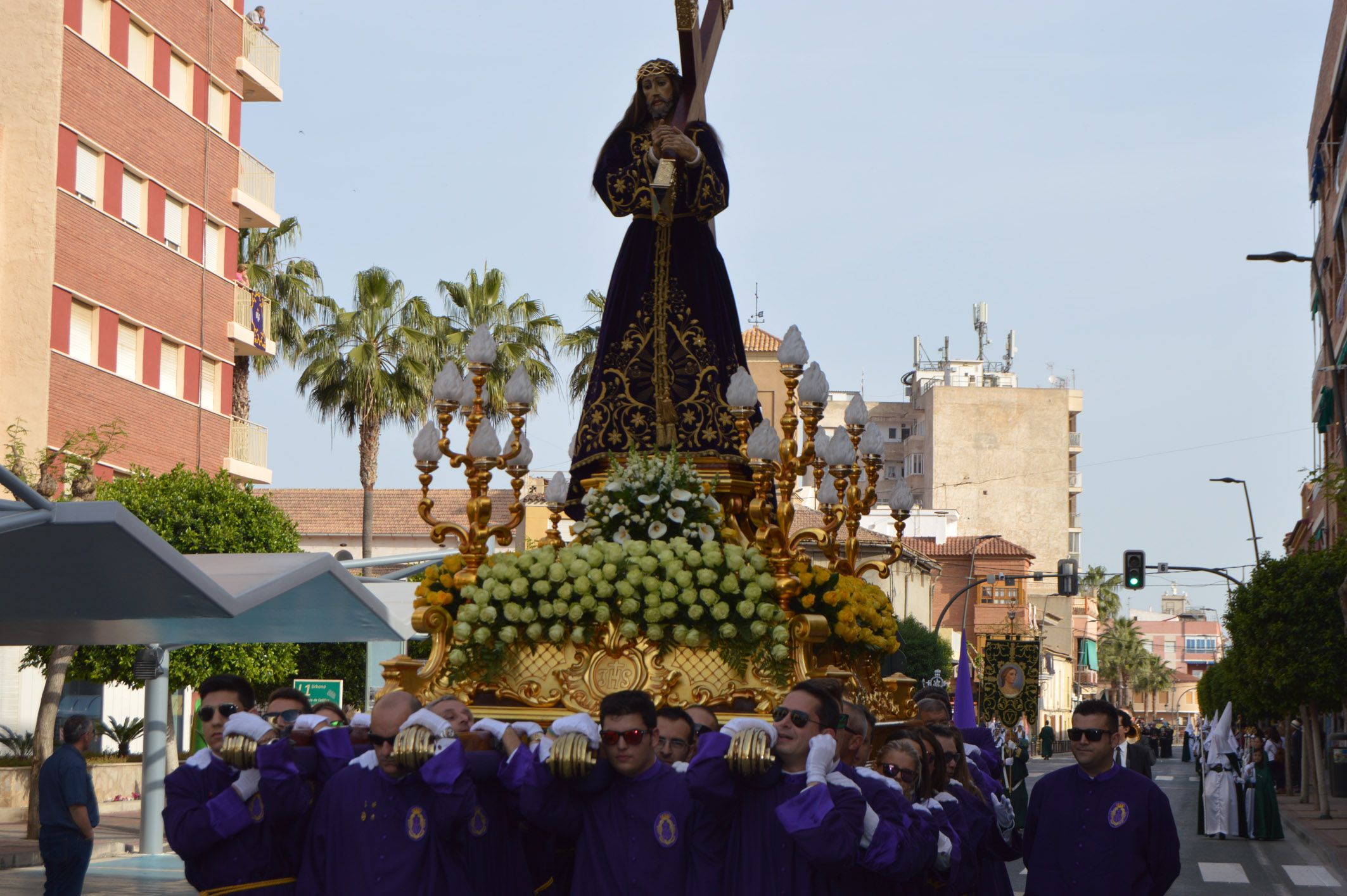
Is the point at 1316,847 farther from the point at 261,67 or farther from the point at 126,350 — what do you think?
the point at 261,67

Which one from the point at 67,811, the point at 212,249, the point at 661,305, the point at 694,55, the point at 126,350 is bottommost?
the point at 67,811

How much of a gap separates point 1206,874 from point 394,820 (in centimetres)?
1666

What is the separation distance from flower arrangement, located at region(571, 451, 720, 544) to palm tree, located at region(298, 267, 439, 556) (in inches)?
1218

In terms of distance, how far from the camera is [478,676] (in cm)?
872

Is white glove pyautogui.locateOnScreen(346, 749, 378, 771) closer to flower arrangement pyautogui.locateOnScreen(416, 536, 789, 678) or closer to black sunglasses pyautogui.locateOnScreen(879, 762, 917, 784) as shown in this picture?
black sunglasses pyautogui.locateOnScreen(879, 762, 917, 784)

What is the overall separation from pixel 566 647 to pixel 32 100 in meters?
24.7

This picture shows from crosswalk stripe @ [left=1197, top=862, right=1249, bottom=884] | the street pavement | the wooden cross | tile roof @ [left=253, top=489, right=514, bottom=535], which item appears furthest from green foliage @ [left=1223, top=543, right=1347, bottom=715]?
tile roof @ [left=253, top=489, right=514, bottom=535]

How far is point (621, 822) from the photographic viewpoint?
6.14m

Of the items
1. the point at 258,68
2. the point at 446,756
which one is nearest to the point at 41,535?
the point at 446,756

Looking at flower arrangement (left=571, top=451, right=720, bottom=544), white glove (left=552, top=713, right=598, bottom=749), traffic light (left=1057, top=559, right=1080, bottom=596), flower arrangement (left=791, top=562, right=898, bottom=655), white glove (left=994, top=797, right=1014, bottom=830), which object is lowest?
white glove (left=994, top=797, right=1014, bottom=830)

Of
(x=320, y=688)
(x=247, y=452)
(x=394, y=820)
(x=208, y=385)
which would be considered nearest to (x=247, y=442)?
(x=247, y=452)

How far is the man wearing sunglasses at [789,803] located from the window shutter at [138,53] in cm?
2969

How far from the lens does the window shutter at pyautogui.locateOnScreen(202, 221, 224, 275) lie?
117ft

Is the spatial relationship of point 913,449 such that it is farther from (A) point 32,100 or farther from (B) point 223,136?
(A) point 32,100
